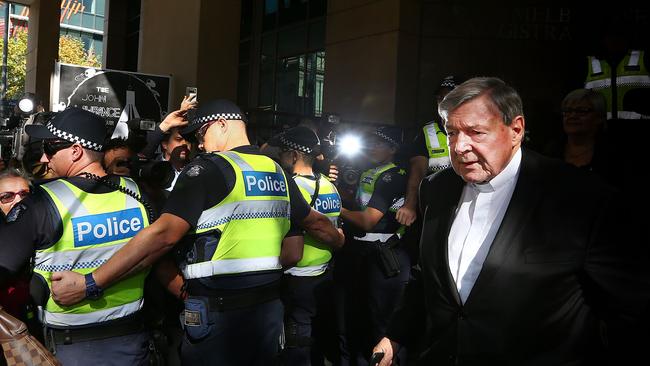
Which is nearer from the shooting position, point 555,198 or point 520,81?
point 555,198

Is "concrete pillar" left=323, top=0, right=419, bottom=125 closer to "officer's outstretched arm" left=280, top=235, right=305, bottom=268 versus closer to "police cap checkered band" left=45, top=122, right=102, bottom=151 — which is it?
"officer's outstretched arm" left=280, top=235, right=305, bottom=268

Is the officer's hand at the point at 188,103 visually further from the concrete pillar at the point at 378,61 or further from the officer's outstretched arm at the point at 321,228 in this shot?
the concrete pillar at the point at 378,61

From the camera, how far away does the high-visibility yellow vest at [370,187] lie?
196 inches

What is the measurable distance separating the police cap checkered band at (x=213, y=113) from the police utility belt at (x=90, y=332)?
1120 millimetres

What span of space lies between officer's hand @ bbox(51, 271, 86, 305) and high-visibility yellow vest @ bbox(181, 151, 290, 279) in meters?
0.54

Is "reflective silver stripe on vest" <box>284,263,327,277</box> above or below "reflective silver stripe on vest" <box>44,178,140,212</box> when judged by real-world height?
below

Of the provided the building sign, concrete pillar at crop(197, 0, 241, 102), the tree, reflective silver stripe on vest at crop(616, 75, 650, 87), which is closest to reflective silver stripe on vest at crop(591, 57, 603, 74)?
reflective silver stripe on vest at crop(616, 75, 650, 87)

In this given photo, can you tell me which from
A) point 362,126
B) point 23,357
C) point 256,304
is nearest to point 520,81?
point 362,126

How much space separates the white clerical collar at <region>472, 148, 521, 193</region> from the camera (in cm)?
204

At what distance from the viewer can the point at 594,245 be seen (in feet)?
6.09

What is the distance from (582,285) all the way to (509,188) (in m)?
0.41

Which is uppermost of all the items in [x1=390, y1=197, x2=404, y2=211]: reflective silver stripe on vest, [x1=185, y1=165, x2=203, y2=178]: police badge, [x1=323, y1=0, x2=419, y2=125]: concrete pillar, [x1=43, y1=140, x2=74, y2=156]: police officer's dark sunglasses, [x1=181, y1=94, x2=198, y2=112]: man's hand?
[x1=323, y1=0, x2=419, y2=125]: concrete pillar

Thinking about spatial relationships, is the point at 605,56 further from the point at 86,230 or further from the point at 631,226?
the point at 86,230

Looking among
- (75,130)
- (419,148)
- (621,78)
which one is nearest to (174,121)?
(75,130)
